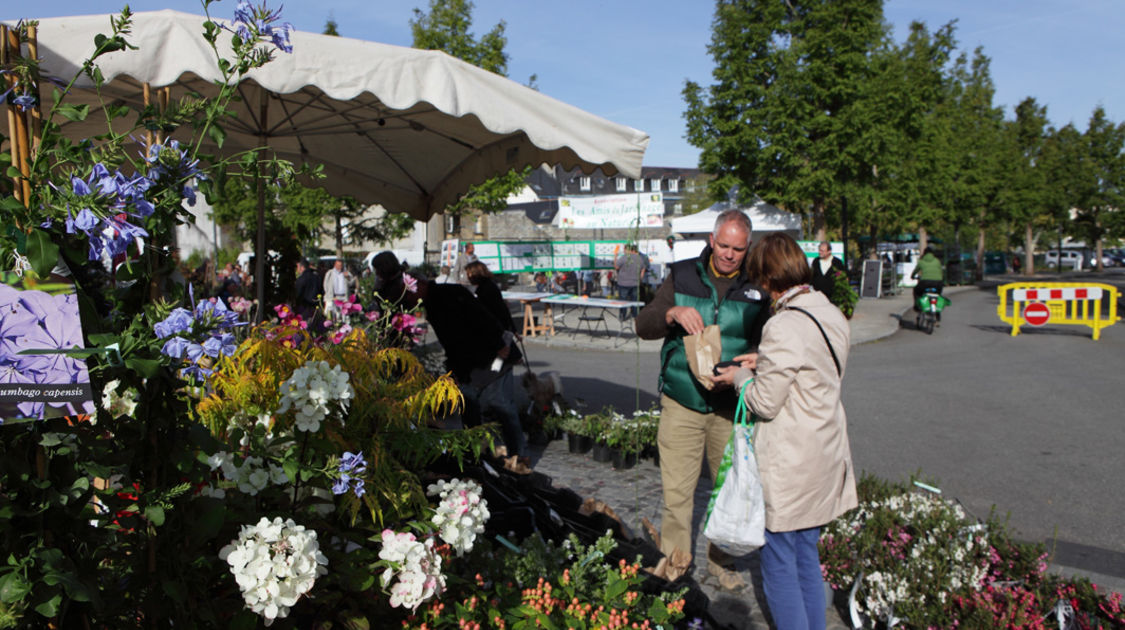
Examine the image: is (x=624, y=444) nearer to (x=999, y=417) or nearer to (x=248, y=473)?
(x=248, y=473)

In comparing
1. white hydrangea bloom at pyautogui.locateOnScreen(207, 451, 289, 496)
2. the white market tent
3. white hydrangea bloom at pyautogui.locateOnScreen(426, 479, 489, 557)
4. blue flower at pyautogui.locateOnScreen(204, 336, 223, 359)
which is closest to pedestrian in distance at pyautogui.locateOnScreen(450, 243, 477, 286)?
the white market tent

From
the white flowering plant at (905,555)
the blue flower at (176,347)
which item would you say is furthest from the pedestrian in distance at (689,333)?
the blue flower at (176,347)

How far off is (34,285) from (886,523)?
11.8 feet

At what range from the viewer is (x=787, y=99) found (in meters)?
22.2

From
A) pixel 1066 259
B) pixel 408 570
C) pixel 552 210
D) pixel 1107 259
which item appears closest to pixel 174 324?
pixel 408 570

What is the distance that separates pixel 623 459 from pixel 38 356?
5003 mm

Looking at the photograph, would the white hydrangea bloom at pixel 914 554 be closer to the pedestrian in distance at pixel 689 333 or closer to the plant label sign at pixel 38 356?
the pedestrian in distance at pixel 689 333

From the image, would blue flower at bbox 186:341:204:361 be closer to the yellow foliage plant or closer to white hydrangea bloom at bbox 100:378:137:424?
white hydrangea bloom at bbox 100:378:137:424

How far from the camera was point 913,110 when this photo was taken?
25344mm

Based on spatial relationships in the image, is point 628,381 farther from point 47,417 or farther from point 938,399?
point 47,417

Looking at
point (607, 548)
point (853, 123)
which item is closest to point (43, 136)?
point (607, 548)

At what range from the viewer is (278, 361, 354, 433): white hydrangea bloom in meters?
1.68

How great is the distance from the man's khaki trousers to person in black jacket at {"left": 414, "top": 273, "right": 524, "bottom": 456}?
1.70 metres

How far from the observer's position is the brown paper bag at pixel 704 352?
3.47m
